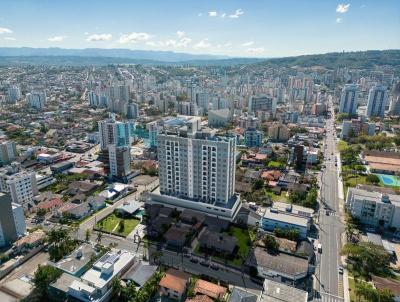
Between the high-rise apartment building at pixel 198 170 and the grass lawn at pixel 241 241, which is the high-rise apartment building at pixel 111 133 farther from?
the grass lawn at pixel 241 241

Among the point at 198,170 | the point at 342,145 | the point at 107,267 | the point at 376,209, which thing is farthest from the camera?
the point at 342,145

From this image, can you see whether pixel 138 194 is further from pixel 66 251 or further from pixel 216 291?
pixel 216 291

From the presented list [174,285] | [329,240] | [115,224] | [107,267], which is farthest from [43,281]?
[329,240]

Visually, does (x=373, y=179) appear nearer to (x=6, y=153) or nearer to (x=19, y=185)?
(x=19, y=185)

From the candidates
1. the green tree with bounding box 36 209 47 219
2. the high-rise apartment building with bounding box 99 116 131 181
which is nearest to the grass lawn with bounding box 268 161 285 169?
the high-rise apartment building with bounding box 99 116 131 181

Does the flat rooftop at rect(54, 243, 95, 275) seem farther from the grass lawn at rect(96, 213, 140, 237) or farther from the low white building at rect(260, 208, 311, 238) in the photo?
the low white building at rect(260, 208, 311, 238)

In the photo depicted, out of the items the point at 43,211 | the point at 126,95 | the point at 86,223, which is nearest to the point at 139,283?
the point at 86,223

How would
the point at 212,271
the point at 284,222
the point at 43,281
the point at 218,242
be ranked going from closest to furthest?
the point at 43,281 < the point at 212,271 < the point at 218,242 < the point at 284,222
